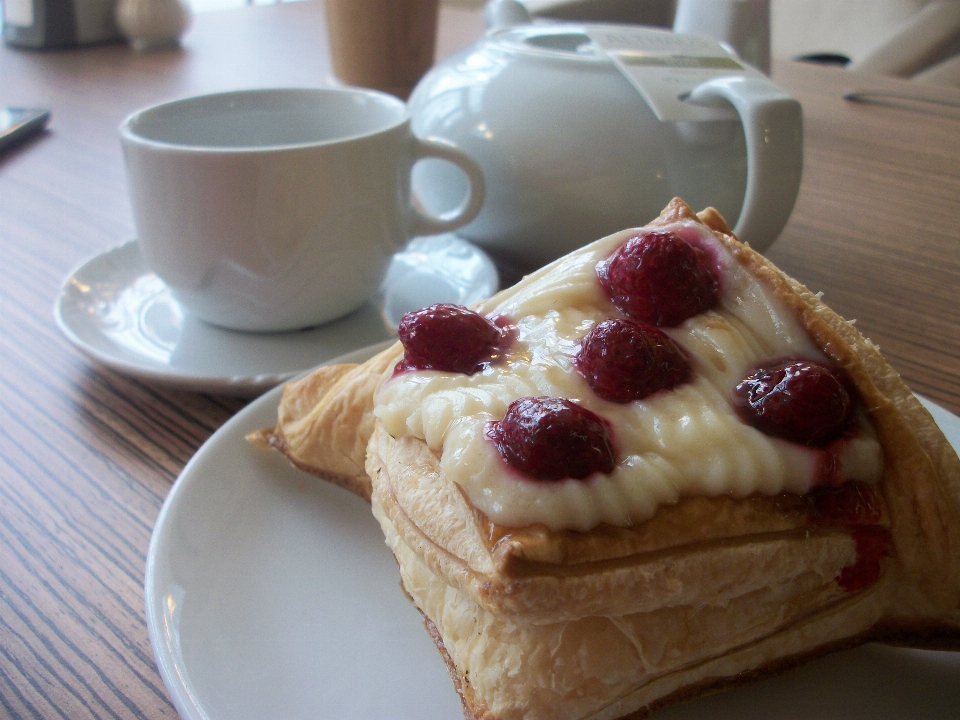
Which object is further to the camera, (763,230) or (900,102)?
(900,102)

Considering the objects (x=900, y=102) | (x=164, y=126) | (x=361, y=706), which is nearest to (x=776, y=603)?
(x=361, y=706)

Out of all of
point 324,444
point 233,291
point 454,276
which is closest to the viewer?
point 324,444

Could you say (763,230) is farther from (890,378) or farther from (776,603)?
(776,603)

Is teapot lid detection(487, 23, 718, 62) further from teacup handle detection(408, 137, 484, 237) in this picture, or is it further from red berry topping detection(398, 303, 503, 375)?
red berry topping detection(398, 303, 503, 375)

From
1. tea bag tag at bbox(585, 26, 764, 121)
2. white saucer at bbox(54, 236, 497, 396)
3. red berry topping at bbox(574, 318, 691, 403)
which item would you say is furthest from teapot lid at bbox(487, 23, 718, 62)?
red berry topping at bbox(574, 318, 691, 403)

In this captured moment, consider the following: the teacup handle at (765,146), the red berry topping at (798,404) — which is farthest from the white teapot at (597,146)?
the red berry topping at (798,404)

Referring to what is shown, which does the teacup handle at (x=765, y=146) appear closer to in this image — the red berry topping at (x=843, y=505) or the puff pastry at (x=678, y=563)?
the puff pastry at (x=678, y=563)
